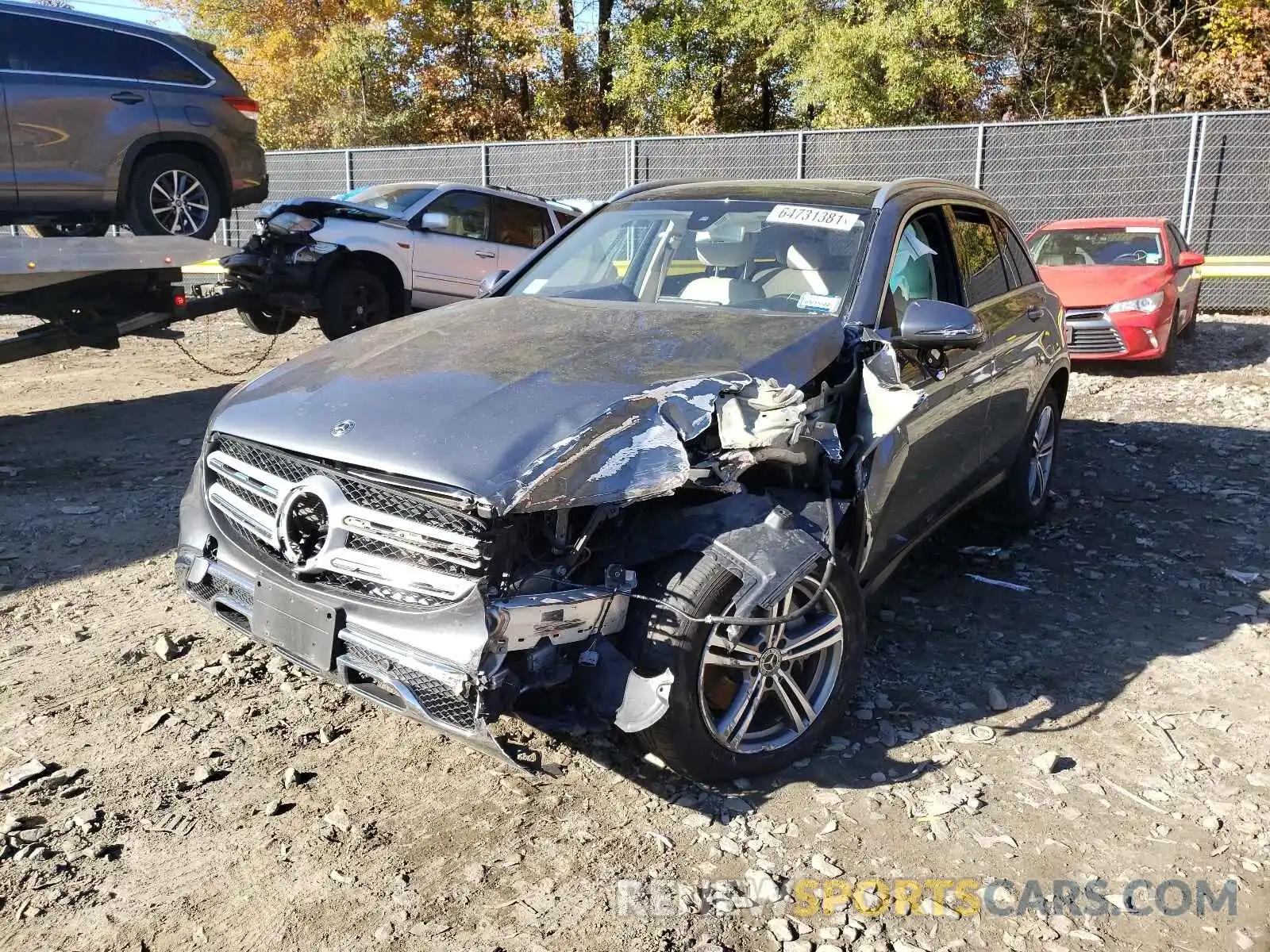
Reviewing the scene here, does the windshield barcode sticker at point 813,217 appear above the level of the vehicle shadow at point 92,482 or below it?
above

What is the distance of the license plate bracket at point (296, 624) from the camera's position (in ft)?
9.21

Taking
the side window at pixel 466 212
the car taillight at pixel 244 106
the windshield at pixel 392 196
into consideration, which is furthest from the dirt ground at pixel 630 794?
the side window at pixel 466 212

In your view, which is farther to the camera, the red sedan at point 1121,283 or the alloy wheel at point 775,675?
the red sedan at point 1121,283

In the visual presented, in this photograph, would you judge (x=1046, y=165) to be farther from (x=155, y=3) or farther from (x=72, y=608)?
(x=155, y=3)

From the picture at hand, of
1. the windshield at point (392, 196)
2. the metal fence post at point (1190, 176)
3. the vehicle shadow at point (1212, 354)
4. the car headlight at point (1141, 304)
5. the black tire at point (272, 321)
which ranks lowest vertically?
the vehicle shadow at point (1212, 354)

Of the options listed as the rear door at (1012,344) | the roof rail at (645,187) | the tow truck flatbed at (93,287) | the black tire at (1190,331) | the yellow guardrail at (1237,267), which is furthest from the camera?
the yellow guardrail at (1237,267)

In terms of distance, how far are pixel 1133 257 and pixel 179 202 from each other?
9.48 meters

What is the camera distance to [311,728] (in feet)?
11.4

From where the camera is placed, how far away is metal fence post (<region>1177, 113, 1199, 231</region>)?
46.8 ft

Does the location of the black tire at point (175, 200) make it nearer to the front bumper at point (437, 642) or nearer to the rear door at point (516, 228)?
the rear door at point (516, 228)

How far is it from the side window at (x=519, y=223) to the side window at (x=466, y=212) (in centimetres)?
16

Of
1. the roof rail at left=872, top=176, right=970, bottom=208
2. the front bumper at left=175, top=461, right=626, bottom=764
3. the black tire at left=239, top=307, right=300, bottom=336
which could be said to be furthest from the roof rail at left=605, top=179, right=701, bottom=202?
the black tire at left=239, top=307, right=300, bottom=336

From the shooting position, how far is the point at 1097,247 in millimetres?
11508

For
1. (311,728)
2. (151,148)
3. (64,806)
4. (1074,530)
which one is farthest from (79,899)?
(151,148)
